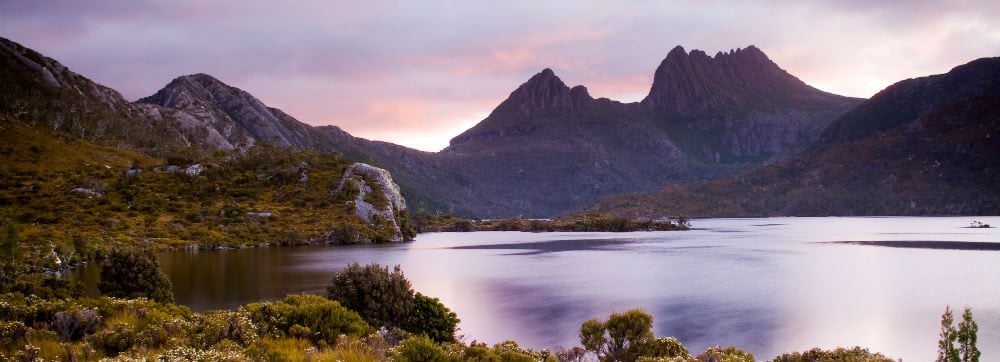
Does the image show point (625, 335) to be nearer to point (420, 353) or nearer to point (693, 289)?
point (420, 353)

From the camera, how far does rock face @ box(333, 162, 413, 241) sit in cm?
12325

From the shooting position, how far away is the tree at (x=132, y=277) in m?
33.7

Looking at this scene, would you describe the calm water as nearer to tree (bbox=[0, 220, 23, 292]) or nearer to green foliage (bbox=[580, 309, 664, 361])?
tree (bbox=[0, 220, 23, 292])

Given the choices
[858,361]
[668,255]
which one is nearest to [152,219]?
[668,255]

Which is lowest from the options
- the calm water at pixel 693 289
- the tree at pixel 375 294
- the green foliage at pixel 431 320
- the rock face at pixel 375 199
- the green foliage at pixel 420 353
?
the calm water at pixel 693 289

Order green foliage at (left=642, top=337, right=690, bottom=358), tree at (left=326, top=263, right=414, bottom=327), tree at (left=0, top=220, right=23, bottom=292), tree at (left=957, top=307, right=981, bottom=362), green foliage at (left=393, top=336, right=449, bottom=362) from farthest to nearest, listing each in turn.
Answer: tree at (left=0, top=220, right=23, bottom=292) < tree at (left=326, top=263, right=414, bottom=327) < tree at (left=957, top=307, right=981, bottom=362) < green foliage at (left=642, top=337, right=690, bottom=358) < green foliage at (left=393, top=336, right=449, bottom=362)

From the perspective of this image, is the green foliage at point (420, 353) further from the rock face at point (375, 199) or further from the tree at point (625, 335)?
the rock face at point (375, 199)

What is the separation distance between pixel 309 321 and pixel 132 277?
21444mm

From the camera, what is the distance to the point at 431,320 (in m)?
26.5

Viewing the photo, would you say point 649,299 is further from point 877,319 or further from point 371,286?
point 371,286

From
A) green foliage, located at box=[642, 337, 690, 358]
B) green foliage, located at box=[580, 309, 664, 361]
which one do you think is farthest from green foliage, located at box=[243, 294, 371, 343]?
green foliage, located at box=[642, 337, 690, 358]

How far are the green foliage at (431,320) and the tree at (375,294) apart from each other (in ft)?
0.98

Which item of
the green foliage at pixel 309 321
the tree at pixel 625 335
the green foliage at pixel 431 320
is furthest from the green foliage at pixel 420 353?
the green foliage at pixel 431 320

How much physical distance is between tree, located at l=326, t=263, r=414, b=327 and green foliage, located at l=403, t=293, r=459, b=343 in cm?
30
